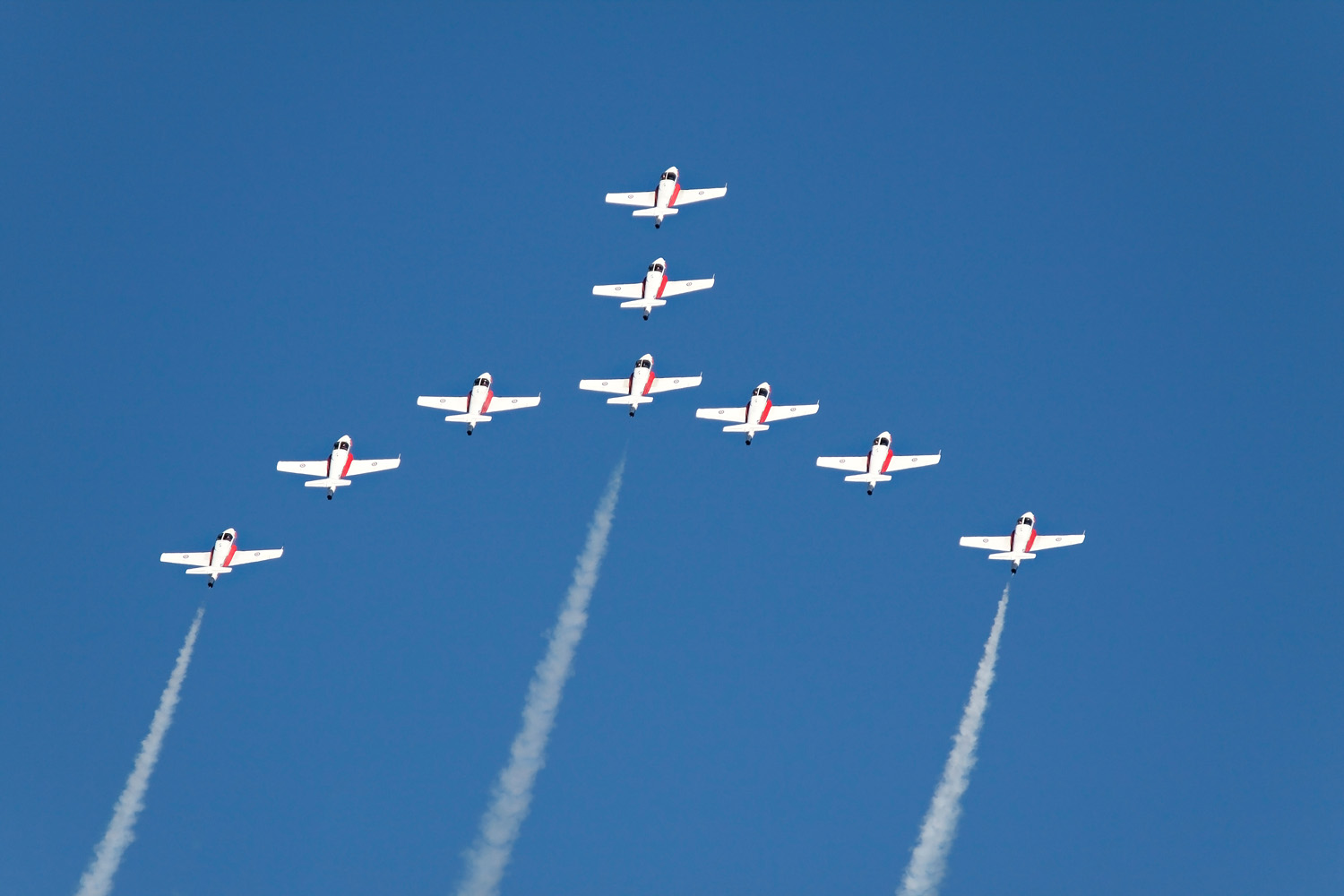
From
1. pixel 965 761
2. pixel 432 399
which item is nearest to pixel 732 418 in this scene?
pixel 432 399

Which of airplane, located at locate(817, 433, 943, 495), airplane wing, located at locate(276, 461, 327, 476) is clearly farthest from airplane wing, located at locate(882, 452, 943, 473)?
airplane wing, located at locate(276, 461, 327, 476)

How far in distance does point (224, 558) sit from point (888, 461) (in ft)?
166

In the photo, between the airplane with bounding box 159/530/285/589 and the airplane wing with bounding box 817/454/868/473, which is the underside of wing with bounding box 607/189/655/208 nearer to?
the airplane wing with bounding box 817/454/868/473

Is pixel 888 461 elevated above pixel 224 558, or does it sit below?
above

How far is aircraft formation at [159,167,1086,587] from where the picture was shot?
386 feet

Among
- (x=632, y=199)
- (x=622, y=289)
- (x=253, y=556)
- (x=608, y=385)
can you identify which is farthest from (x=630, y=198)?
(x=253, y=556)

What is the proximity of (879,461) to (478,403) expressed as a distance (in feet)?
99.3

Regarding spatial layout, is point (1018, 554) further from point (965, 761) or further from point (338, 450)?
point (338, 450)

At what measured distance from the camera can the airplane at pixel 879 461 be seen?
389 feet

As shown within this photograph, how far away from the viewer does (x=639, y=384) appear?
385 feet

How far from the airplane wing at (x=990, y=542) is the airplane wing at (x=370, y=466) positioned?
143 ft

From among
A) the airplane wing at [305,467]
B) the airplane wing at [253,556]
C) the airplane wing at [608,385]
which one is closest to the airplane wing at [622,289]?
the airplane wing at [608,385]

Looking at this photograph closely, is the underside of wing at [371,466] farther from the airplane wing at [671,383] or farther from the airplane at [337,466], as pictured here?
the airplane wing at [671,383]

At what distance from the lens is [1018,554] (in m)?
118
